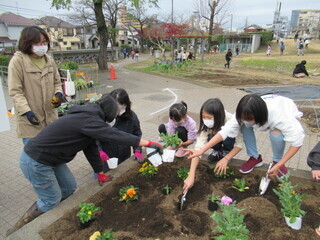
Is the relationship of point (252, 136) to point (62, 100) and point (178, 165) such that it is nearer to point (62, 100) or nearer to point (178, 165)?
point (178, 165)

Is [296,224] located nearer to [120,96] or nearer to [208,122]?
[208,122]

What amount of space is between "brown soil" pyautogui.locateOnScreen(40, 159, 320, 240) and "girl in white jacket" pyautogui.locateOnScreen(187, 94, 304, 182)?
10.9 inches

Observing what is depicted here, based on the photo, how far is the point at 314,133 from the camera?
5.06 metres

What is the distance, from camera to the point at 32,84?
2527 mm

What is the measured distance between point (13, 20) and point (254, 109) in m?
46.2

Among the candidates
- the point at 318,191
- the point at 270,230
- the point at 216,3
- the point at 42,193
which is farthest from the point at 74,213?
the point at 216,3

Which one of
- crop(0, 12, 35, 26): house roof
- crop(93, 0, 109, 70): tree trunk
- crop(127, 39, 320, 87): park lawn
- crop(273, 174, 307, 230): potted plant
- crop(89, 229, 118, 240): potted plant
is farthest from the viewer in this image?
crop(0, 12, 35, 26): house roof

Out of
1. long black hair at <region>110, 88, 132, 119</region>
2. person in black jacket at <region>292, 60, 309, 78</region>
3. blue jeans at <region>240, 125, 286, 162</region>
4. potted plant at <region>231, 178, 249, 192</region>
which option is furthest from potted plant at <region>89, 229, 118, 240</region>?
person in black jacket at <region>292, 60, 309, 78</region>

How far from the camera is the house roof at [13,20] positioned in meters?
36.9

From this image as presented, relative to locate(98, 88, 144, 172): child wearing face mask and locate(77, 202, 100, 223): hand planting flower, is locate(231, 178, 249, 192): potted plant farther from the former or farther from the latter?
locate(77, 202, 100, 223): hand planting flower

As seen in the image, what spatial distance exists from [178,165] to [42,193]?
4.83 ft

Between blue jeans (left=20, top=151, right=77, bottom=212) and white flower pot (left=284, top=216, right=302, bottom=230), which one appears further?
blue jeans (left=20, top=151, right=77, bottom=212)

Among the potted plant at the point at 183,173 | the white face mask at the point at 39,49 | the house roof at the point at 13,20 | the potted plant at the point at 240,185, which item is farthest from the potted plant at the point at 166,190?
the house roof at the point at 13,20

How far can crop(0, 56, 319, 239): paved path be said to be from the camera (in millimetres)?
2969
